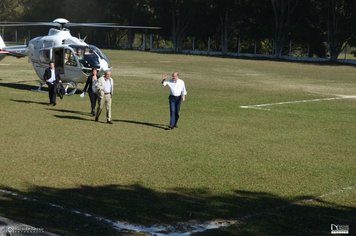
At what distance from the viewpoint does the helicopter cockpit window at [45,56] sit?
1012 inches

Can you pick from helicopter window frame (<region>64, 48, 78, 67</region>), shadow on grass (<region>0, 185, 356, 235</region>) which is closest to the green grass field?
shadow on grass (<region>0, 185, 356, 235</region>)

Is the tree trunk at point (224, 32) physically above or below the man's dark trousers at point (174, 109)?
above

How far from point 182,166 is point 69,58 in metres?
14.7

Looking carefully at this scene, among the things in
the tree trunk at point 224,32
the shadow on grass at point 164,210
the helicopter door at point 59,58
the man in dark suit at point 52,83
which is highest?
the tree trunk at point 224,32

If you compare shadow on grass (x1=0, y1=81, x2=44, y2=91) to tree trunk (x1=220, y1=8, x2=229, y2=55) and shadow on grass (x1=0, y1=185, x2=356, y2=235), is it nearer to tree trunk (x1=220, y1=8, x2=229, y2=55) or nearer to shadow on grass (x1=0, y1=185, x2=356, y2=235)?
shadow on grass (x1=0, y1=185, x2=356, y2=235)

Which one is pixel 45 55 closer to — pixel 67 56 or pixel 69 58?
pixel 67 56

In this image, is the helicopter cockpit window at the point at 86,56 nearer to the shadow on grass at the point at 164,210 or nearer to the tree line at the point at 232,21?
the shadow on grass at the point at 164,210

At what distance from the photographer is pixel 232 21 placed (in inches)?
2933

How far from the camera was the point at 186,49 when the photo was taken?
87.2 meters

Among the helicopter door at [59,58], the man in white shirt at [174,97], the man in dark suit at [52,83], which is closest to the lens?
the man in white shirt at [174,97]

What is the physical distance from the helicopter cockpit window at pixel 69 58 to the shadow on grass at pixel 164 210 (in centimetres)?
1560

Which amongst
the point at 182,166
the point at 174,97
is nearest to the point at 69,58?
the point at 174,97

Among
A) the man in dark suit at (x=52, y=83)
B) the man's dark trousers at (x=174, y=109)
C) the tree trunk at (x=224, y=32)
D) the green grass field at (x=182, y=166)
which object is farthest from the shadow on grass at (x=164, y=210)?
the tree trunk at (x=224, y=32)

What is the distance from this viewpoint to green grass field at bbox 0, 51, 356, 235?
27.3ft
